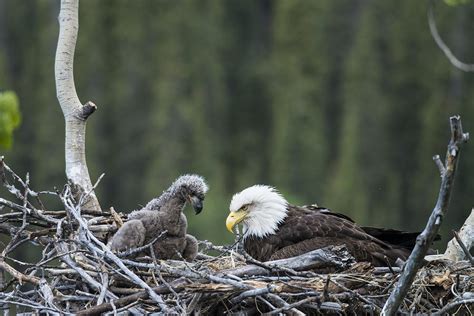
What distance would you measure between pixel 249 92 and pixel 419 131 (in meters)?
8.09

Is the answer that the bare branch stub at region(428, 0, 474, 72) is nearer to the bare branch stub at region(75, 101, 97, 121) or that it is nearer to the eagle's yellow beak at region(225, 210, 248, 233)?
the eagle's yellow beak at region(225, 210, 248, 233)

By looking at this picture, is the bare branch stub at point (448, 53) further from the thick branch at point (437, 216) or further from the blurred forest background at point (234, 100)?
the blurred forest background at point (234, 100)

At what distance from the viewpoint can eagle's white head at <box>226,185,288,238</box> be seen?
8.38 meters

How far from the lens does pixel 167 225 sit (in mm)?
7965

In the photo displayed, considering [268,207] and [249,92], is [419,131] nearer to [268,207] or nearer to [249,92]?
[249,92]

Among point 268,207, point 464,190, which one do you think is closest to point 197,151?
Answer: point 464,190

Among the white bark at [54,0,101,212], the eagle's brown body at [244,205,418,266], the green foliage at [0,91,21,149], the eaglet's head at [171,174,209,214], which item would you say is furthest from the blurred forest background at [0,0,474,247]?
the green foliage at [0,91,21,149]

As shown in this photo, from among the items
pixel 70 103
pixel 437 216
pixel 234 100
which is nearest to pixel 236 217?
pixel 70 103

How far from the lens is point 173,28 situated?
34.6 meters

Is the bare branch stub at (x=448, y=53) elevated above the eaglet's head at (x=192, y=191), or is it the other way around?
the bare branch stub at (x=448, y=53)

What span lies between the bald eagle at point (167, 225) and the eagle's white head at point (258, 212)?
14.1 inches

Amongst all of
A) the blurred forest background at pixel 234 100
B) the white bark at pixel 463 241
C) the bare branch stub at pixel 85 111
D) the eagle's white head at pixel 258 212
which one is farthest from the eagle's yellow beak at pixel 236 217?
the blurred forest background at pixel 234 100

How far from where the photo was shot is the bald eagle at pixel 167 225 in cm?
769

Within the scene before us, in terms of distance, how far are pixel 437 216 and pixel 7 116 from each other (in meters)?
2.07
